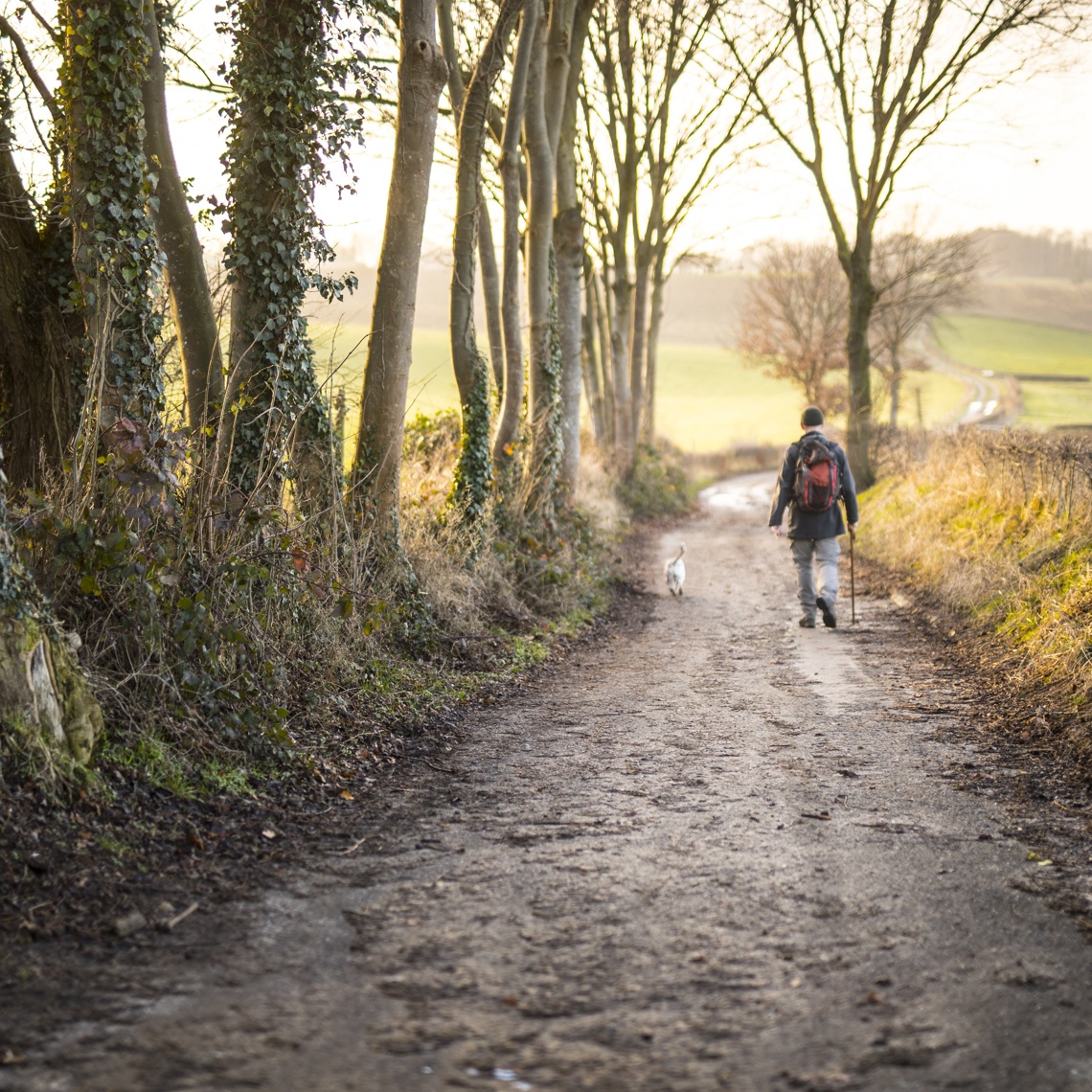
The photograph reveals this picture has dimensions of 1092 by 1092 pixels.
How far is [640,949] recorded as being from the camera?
3.87 m

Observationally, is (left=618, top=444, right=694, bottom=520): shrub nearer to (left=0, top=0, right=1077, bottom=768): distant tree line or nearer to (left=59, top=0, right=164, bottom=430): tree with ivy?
(left=0, top=0, right=1077, bottom=768): distant tree line

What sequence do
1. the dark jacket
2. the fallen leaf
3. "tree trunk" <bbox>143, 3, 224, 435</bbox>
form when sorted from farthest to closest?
the dark jacket
"tree trunk" <bbox>143, 3, 224, 435</bbox>
the fallen leaf

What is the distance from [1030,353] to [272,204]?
293 ft

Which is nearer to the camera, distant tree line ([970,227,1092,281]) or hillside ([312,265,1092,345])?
hillside ([312,265,1092,345])

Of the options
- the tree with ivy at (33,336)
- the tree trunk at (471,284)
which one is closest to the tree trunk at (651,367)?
the tree trunk at (471,284)

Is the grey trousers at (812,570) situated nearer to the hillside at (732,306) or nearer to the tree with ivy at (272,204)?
the tree with ivy at (272,204)

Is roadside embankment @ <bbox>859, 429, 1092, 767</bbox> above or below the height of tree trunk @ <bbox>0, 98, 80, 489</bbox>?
below

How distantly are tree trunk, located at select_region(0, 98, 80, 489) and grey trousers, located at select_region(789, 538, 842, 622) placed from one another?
7.58 m

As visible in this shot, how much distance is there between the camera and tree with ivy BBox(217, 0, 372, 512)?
8.16m

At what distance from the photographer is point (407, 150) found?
9336mm

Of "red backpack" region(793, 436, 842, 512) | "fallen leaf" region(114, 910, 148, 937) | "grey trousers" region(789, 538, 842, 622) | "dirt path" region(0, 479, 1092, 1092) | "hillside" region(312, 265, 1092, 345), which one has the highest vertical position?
"hillside" region(312, 265, 1092, 345)

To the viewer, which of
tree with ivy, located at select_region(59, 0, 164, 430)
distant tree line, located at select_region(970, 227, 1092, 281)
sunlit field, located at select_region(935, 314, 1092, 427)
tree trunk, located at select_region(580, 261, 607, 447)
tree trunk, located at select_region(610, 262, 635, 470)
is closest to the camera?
tree with ivy, located at select_region(59, 0, 164, 430)

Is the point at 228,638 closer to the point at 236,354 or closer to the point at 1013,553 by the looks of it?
the point at 236,354

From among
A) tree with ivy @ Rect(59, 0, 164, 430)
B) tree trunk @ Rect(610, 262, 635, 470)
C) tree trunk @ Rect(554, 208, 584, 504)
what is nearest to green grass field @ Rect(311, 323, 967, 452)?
tree trunk @ Rect(610, 262, 635, 470)
